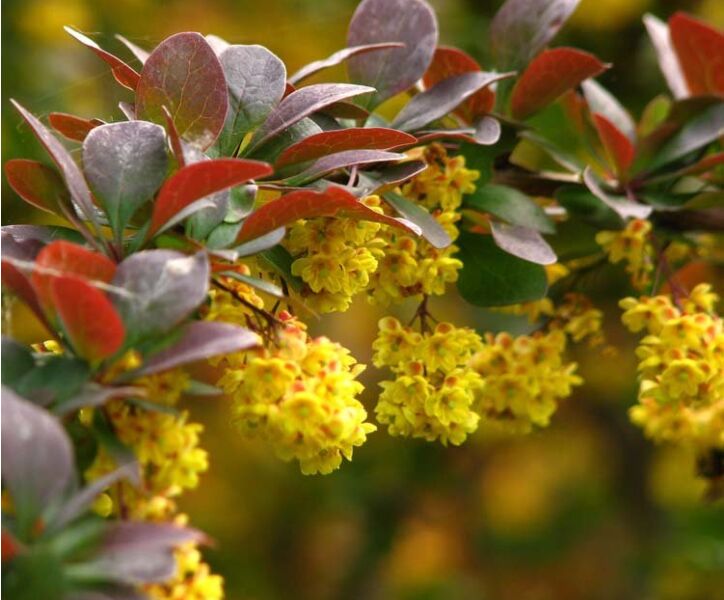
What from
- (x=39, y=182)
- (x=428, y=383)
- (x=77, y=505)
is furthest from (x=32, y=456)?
(x=428, y=383)

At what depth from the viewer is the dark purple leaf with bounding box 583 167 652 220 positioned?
904 mm

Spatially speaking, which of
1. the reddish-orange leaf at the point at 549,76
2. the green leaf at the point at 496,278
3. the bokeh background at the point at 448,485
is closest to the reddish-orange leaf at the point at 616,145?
the reddish-orange leaf at the point at 549,76

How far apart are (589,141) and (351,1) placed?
5.53ft

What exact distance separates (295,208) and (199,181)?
2.7 inches

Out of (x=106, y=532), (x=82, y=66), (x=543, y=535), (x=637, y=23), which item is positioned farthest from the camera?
(x=543, y=535)

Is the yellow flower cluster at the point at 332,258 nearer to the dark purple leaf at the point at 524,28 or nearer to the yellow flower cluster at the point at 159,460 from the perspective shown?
the yellow flower cluster at the point at 159,460

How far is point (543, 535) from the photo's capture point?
339cm

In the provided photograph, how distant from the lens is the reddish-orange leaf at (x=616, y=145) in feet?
3.15

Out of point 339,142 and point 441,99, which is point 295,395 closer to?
point 339,142

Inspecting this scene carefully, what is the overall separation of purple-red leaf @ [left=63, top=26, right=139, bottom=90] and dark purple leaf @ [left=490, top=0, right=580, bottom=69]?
364mm

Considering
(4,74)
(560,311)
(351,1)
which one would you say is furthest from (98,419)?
(351,1)

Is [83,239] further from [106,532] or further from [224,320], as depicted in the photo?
[106,532]

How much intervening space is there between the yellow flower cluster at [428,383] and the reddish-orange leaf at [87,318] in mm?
276

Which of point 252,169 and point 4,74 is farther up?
point 252,169
